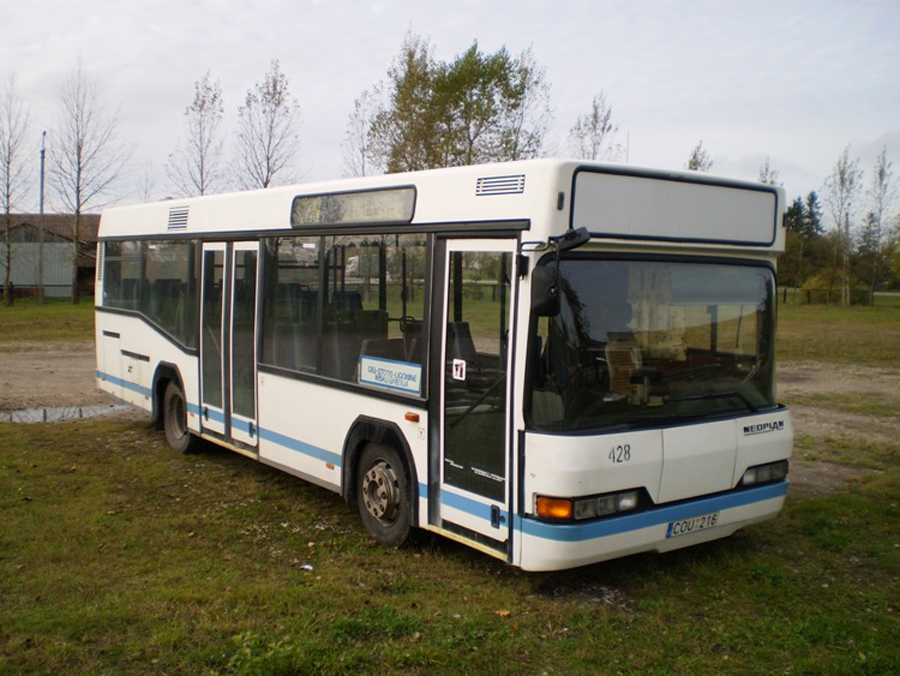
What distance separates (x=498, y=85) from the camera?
28.9 meters

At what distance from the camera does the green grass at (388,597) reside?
15.8ft

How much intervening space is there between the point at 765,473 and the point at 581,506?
1.77 meters

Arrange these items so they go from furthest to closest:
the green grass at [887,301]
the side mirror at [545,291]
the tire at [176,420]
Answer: the green grass at [887,301]
the tire at [176,420]
the side mirror at [545,291]

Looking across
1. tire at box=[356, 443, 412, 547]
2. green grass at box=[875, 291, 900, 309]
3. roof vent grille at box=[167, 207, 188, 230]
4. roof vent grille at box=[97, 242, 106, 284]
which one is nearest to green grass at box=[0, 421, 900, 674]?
tire at box=[356, 443, 412, 547]

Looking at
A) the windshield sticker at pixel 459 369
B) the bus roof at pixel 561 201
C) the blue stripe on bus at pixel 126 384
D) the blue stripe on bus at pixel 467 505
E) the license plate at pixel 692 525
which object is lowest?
the license plate at pixel 692 525

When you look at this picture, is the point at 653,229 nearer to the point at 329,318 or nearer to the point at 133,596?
the point at 329,318

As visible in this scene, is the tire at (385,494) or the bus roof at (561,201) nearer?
the bus roof at (561,201)

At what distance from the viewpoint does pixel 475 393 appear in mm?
5906

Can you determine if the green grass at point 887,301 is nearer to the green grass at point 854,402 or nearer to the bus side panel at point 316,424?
the green grass at point 854,402

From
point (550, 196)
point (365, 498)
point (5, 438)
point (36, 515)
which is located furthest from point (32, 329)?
point (550, 196)

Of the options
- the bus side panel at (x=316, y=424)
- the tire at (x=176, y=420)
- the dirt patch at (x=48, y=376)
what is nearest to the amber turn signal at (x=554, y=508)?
the bus side panel at (x=316, y=424)

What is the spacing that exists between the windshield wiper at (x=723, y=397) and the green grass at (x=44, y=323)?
67.5 feet

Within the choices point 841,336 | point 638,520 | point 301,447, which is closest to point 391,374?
point 301,447

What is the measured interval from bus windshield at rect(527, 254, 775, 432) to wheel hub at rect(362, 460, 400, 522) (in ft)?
5.72
